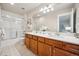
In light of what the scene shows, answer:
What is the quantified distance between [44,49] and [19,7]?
48.3 inches

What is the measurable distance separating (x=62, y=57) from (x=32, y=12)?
1.28 m

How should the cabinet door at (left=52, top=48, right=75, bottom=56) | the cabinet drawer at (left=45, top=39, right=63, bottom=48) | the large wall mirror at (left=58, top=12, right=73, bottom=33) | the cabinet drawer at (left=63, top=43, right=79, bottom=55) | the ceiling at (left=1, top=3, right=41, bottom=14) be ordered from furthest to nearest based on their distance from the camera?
the ceiling at (left=1, top=3, right=41, bottom=14) → the large wall mirror at (left=58, top=12, right=73, bottom=33) → the cabinet drawer at (left=45, top=39, right=63, bottom=48) → the cabinet door at (left=52, top=48, right=75, bottom=56) → the cabinet drawer at (left=63, top=43, right=79, bottom=55)

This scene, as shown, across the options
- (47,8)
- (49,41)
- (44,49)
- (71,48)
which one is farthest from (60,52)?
(47,8)

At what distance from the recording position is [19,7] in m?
1.99

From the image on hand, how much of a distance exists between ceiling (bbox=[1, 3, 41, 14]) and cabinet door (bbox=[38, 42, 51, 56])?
992mm

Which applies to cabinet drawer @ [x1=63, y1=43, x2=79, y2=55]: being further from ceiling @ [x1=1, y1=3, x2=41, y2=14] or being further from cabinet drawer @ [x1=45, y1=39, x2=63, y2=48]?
ceiling @ [x1=1, y1=3, x2=41, y2=14]

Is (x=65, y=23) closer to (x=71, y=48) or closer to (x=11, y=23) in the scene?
(x=71, y=48)

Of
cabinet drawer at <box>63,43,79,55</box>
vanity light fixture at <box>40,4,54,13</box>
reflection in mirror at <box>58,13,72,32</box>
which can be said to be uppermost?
vanity light fixture at <box>40,4,54,13</box>

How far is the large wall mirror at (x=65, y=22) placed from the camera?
5.92ft

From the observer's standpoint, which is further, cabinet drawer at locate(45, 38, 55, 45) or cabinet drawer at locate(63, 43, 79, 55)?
cabinet drawer at locate(45, 38, 55, 45)

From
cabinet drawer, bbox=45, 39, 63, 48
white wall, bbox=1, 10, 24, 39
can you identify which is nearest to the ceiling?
white wall, bbox=1, 10, 24, 39

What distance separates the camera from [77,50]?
1429 mm

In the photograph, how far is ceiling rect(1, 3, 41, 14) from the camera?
1.91 meters

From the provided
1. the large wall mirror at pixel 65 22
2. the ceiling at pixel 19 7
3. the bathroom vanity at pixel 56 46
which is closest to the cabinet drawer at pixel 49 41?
the bathroom vanity at pixel 56 46
